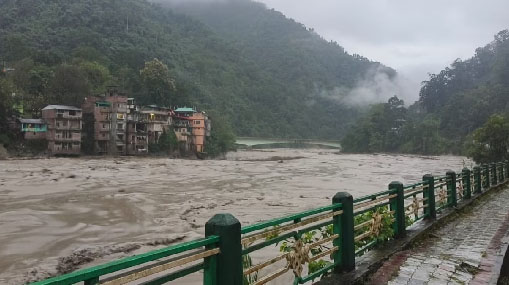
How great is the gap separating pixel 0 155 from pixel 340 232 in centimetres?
5017

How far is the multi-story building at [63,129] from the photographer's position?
4975cm

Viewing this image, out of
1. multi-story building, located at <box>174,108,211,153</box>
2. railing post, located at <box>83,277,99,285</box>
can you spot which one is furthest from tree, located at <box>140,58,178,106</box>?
railing post, located at <box>83,277,99,285</box>

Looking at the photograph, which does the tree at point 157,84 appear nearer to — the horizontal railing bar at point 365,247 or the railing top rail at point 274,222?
the horizontal railing bar at point 365,247

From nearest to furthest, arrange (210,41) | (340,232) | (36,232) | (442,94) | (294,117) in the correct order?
(340,232) → (36,232) → (442,94) → (294,117) → (210,41)

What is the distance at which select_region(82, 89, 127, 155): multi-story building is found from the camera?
178 ft

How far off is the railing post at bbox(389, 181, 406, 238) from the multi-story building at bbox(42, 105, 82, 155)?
50.3 m

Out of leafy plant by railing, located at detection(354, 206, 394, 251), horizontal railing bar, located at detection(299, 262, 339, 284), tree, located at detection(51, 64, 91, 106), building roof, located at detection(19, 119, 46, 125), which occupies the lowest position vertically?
horizontal railing bar, located at detection(299, 262, 339, 284)

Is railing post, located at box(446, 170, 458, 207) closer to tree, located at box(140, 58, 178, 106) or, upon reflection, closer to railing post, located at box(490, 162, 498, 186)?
railing post, located at box(490, 162, 498, 186)

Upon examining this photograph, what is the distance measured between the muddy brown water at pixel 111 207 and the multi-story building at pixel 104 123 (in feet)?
44.8

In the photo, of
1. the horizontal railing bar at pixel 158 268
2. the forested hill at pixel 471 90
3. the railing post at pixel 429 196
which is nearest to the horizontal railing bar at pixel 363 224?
the horizontal railing bar at pixel 158 268

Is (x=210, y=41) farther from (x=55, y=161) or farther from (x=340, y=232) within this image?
(x=340, y=232)

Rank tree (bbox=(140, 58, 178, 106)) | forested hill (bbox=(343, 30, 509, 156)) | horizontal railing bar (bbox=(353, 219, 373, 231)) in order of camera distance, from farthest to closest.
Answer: forested hill (bbox=(343, 30, 509, 156)) → tree (bbox=(140, 58, 178, 106)) → horizontal railing bar (bbox=(353, 219, 373, 231))

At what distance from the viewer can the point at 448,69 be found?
128 metres

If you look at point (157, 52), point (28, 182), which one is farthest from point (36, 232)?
point (157, 52)
